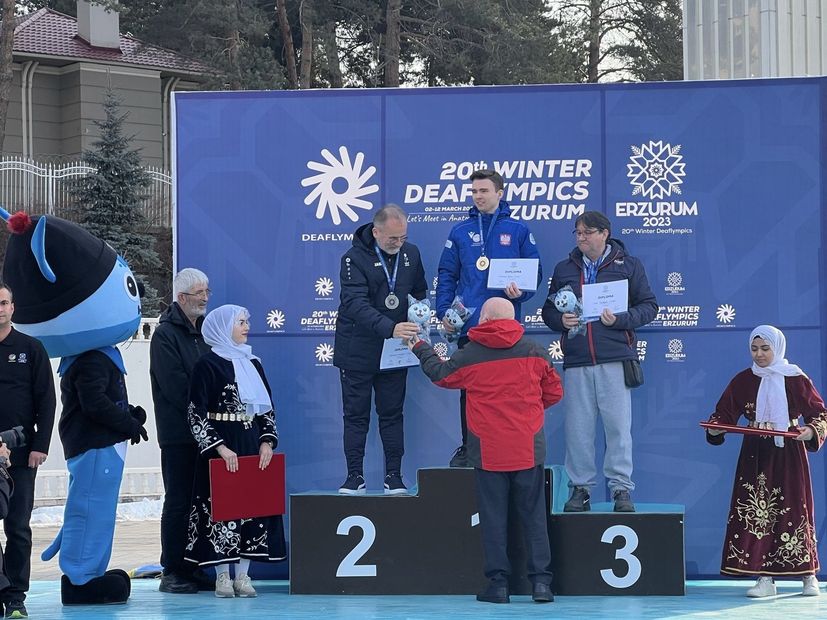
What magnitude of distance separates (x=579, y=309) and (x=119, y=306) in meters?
2.55

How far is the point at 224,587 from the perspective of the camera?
7160 mm

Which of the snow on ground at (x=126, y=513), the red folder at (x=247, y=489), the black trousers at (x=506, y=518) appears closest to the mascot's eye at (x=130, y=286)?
the red folder at (x=247, y=489)

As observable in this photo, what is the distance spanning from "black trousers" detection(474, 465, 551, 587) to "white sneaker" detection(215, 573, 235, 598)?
1407mm

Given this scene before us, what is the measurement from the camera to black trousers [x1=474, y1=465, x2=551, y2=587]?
22.3 ft

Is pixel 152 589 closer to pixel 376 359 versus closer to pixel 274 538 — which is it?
pixel 274 538

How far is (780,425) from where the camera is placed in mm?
7191

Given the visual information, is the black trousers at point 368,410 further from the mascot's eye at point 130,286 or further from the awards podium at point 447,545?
the mascot's eye at point 130,286

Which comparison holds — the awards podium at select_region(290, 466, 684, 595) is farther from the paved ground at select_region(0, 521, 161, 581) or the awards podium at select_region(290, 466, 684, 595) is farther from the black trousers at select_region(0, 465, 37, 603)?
the paved ground at select_region(0, 521, 161, 581)

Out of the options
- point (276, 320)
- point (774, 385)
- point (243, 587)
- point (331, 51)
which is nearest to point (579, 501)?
point (774, 385)

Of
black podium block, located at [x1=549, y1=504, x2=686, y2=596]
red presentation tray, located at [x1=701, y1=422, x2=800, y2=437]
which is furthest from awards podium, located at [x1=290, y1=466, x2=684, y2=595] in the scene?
red presentation tray, located at [x1=701, y1=422, x2=800, y2=437]

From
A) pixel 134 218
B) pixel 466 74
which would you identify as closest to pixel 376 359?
pixel 134 218

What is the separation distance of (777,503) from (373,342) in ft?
7.91

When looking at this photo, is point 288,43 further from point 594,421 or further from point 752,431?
point 752,431

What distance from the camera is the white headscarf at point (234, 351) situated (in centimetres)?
707
